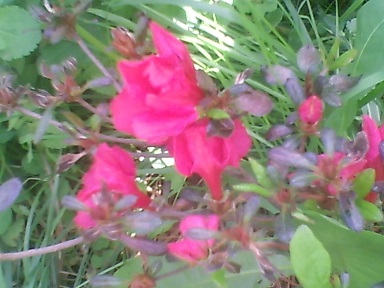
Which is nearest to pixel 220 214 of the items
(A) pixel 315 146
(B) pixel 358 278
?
(B) pixel 358 278

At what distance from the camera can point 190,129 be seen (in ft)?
1.55

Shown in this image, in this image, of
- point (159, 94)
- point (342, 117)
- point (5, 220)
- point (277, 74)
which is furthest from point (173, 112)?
point (5, 220)

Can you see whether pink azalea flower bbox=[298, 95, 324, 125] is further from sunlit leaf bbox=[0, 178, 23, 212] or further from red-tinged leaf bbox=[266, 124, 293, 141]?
sunlit leaf bbox=[0, 178, 23, 212]

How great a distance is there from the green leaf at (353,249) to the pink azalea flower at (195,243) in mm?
95

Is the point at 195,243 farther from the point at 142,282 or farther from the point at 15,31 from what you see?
the point at 15,31

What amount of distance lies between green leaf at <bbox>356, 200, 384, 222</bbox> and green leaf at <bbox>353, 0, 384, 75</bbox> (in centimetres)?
23

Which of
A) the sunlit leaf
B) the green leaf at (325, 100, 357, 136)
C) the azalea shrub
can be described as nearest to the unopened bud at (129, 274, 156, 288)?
the azalea shrub

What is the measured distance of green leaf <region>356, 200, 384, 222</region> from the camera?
490mm

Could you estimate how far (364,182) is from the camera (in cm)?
48

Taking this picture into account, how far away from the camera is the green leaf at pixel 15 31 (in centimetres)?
73

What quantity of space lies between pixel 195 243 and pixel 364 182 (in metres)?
0.13

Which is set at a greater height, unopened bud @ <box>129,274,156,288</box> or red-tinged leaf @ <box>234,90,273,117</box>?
red-tinged leaf @ <box>234,90,273,117</box>

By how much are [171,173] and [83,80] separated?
0.15 meters

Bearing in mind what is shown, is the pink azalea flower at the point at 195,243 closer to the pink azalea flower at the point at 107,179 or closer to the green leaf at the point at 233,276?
the pink azalea flower at the point at 107,179
